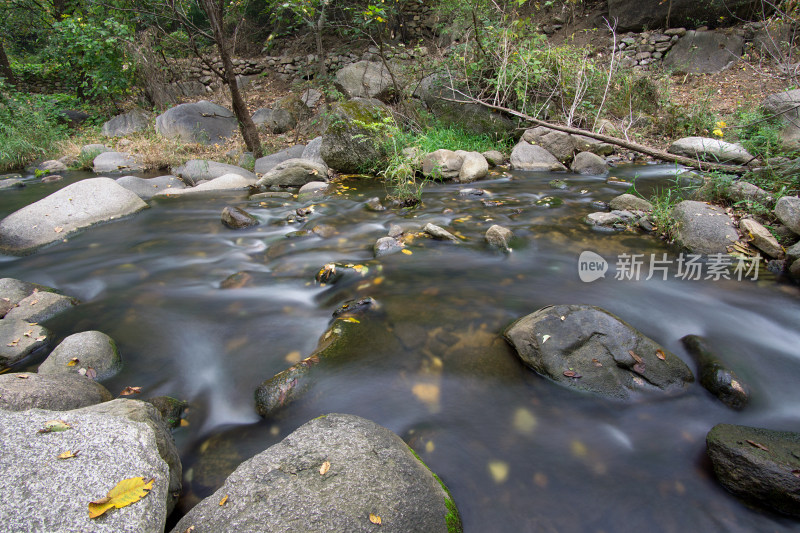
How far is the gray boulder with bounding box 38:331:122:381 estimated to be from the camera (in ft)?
9.09

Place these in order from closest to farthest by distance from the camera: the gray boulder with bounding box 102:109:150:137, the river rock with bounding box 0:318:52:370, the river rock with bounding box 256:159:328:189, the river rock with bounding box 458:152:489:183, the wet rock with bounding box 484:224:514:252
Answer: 1. the river rock with bounding box 0:318:52:370
2. the wet rock with bounding box 484:224:514:252
3. the river rock with bounding box 458:152:489:183
4. the river rock with bounding box 256:159:328:189
5. the gray boulder with bounding box 102:109:150:137

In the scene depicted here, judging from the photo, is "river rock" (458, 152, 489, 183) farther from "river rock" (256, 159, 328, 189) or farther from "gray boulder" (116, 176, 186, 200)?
"gray boulder" (116, 176, 186, 200)

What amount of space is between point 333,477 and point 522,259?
11.0 ft

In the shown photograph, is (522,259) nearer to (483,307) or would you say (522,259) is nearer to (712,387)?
(483,307)

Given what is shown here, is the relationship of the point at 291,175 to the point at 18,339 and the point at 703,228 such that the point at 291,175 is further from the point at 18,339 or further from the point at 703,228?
the point at 703,228

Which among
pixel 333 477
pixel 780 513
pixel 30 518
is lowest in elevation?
pixel 780 513

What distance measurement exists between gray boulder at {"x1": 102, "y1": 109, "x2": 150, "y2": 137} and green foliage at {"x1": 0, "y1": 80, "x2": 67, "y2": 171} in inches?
47.7

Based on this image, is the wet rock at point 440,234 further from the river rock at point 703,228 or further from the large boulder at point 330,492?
the large boulder at point 330,492

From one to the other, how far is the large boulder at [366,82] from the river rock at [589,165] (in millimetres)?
5895

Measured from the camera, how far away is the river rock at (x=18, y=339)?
3064 millimetres

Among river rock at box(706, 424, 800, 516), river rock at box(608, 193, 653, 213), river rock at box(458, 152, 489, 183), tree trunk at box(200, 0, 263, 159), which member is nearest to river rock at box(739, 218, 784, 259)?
river rock at box(608, 193, 653, 213)

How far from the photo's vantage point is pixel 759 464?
75.9 inches

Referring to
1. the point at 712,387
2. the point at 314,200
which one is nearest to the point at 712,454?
the point at 712,387

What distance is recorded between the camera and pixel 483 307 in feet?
11.6
